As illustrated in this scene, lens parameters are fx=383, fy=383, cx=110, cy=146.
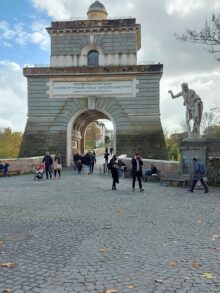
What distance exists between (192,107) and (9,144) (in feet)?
192

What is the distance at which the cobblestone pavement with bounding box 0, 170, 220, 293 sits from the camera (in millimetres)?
5094

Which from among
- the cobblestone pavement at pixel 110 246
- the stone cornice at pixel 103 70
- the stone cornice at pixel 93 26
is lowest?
the cobblestone pavement at pixel 110 246

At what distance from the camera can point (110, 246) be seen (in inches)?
272

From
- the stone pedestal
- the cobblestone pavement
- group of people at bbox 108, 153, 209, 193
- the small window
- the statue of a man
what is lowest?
the cobblestone pavement

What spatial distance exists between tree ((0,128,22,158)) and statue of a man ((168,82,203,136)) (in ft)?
184

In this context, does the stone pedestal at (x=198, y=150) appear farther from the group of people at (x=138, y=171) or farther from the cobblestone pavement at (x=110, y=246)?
the cobblestone pavement at (x=110, y=246)

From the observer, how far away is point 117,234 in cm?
785

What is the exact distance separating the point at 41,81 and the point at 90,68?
4672 millimetres

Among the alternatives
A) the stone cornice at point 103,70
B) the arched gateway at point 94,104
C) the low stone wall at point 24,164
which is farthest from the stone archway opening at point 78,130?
the low stone wall at point 24,164

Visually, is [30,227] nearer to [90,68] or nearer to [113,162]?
[113,162]

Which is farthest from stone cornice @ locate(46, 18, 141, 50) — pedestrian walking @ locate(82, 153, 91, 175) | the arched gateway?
pedestrian walking @ locate(82, 153, 91, 175)

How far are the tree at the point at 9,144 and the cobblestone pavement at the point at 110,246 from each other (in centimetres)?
6107

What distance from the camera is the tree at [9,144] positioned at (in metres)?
71.2

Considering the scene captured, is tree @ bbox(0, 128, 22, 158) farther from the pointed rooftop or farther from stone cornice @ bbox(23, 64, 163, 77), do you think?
stone cornice @ bbox(23, 64, 163, 77)
